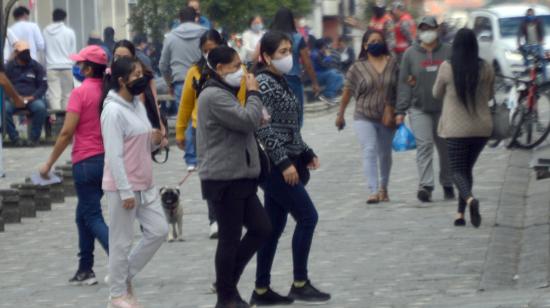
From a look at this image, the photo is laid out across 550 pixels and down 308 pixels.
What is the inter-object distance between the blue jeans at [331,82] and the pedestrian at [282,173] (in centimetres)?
2017

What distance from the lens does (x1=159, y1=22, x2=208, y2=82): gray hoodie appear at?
56.6 ft

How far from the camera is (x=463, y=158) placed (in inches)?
528

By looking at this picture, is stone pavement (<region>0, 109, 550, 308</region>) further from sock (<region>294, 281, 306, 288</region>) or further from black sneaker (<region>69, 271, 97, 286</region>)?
sock (<region>294, 281, 306, 288</region>)

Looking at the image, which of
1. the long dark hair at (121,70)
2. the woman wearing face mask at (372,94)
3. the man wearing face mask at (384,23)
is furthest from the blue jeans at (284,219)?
the man wearing face mask at (384,23)

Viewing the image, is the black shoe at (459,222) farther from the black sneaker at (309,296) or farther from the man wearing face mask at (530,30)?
the man wearing face mask at (530,30)

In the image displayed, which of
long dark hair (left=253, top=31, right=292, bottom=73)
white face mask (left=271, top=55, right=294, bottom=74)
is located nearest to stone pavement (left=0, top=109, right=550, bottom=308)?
white face mask (left=271, top=55, right=294, bottom=74)

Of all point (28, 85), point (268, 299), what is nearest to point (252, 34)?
point (28, 85)

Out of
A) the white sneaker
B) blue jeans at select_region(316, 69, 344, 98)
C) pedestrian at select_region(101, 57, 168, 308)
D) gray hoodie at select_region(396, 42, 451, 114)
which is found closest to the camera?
pedestrian at select_region(101, 57, 168, 308)

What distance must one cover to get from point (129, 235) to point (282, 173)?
1.08 metres

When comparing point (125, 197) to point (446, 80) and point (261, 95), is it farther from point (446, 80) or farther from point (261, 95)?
point (446, 80)

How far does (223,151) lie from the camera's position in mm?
9477

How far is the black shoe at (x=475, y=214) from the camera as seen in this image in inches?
519

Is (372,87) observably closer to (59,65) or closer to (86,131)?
(86,131)

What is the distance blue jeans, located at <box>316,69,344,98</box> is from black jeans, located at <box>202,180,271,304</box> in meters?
20.7
